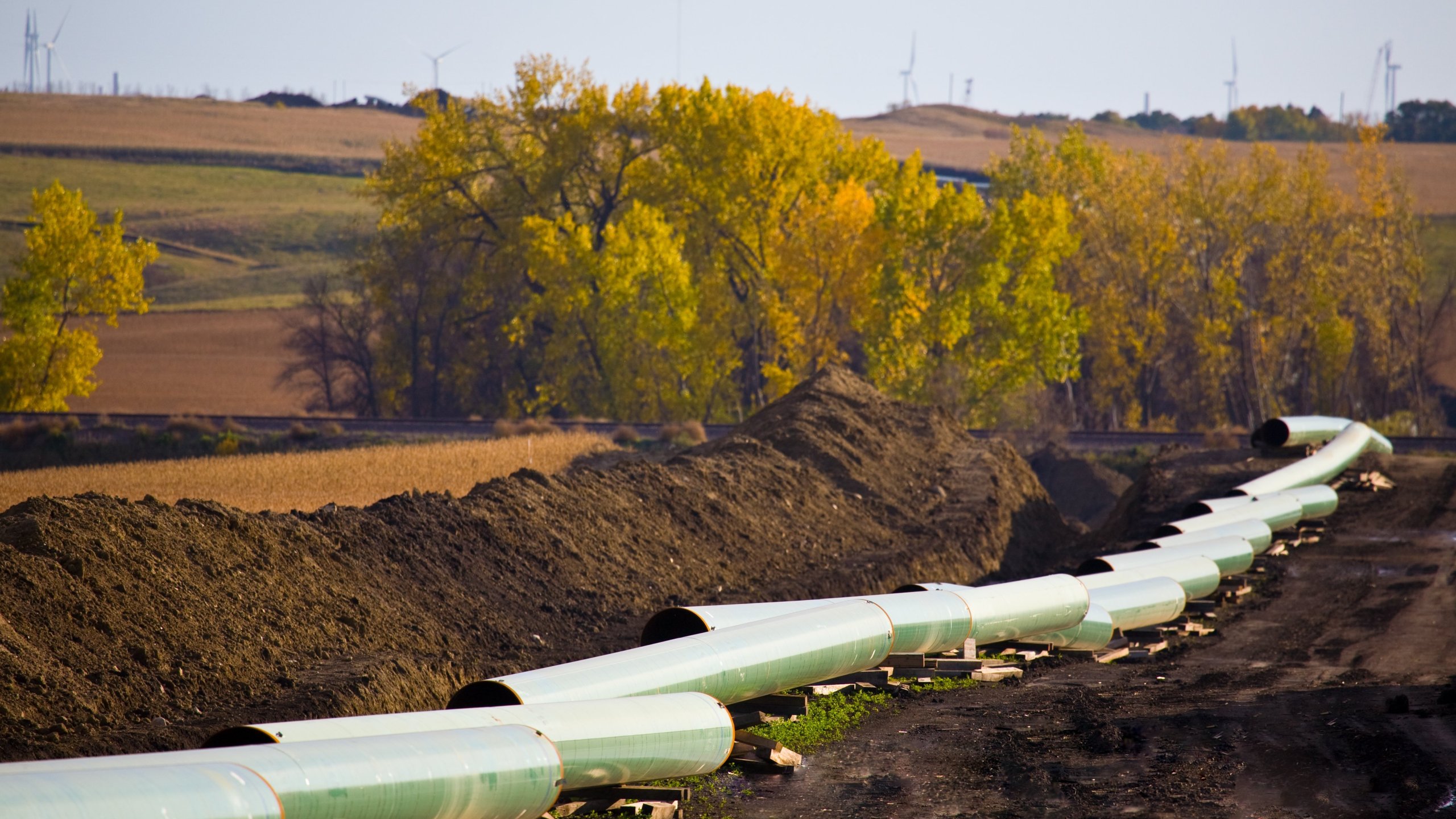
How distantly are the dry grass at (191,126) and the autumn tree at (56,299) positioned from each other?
2593 inches

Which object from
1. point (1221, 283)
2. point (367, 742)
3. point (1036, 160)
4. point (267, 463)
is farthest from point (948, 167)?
point (367, 742)

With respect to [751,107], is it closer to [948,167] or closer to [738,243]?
[738,243]

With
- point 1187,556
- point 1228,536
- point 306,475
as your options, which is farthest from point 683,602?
point 306,475

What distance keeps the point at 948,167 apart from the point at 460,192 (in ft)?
250

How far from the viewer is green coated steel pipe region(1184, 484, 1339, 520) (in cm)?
2019

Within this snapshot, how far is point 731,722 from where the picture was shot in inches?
Answer: 312

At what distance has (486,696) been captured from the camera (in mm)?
7652

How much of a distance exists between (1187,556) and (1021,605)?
15.7ft

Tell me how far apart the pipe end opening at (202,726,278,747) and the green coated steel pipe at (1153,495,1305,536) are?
1466cm

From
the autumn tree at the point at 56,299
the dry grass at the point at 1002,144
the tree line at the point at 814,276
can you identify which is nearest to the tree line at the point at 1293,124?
the dry grass at the point at 1002,144

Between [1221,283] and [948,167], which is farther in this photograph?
[948,167]

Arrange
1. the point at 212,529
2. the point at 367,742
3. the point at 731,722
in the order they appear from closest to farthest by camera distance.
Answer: the point at 367,742
the point at 731,722
the point at 212,529

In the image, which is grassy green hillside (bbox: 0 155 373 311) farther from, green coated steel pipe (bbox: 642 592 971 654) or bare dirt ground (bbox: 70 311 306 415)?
green coated steel pipe (bbox: 642 592 971 654)

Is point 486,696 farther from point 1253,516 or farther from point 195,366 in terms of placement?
point 195,366
